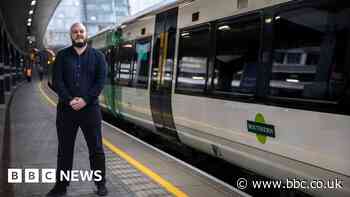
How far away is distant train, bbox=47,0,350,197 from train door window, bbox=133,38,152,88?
2.55 feet

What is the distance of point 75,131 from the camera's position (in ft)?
17.1

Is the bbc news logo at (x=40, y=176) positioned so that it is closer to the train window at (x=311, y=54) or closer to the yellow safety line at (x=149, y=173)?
the yellow safety line at (x=149, y=173)

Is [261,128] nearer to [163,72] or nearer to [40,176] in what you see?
[40,176]

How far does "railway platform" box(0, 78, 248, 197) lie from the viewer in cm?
556

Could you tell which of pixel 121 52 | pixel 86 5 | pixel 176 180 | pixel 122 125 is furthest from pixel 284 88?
pixel 86 5

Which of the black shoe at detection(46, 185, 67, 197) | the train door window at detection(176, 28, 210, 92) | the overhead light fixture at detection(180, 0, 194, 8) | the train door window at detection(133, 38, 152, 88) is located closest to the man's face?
the black shoe at detection(46, 185, 67, 197)

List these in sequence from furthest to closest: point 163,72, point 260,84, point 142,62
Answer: point 142,62, point 163,72, point 260,84

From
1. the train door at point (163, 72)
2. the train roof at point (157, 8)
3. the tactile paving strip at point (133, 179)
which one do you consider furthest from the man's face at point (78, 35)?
the train door at point (163, 72)

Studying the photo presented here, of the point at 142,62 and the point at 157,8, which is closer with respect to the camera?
the point at 157,8

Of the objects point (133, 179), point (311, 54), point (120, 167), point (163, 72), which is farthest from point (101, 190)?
point (163, 72)

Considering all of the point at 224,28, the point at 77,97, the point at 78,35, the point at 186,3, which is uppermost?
the point at 186,3

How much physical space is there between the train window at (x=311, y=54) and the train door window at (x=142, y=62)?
17.3 ft

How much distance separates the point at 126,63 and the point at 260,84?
732 cm

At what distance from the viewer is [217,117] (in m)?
6.55
